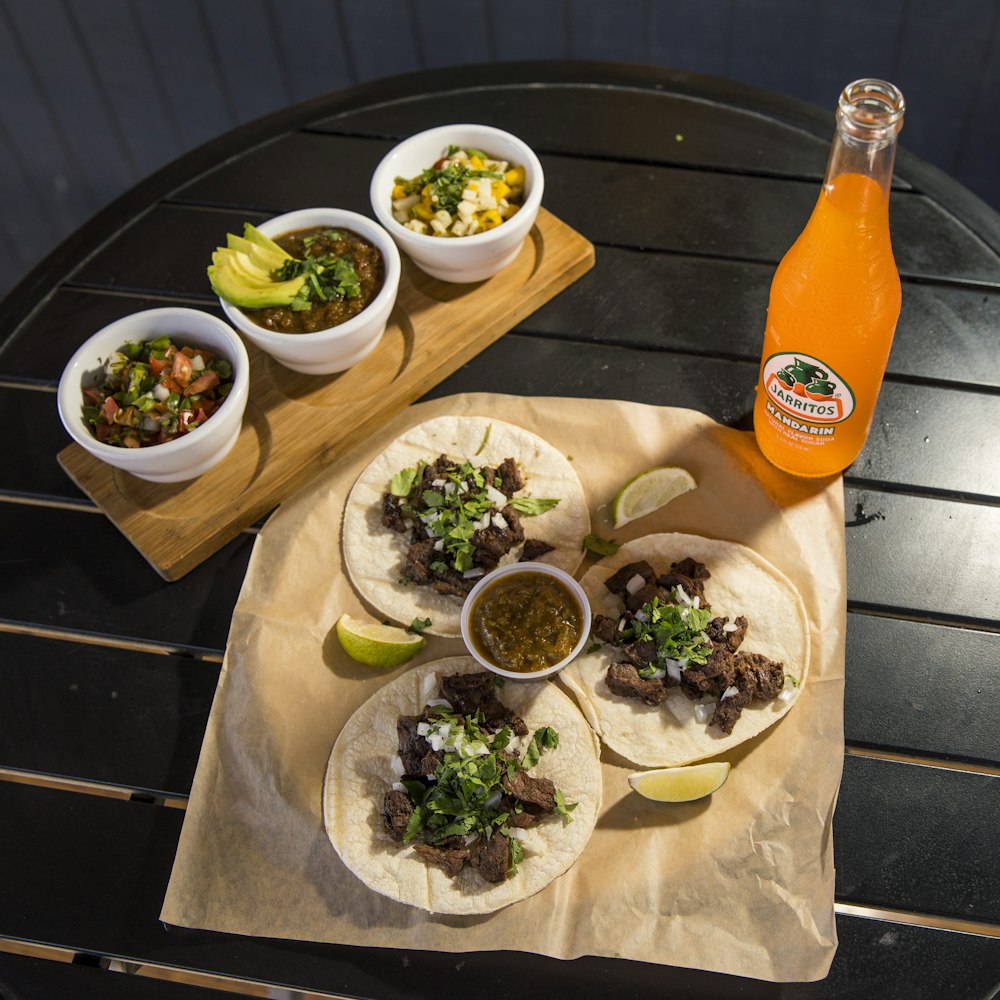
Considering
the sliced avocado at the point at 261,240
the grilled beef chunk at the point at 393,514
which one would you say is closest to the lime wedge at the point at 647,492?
the grilled beef chunk at the point at 393,514

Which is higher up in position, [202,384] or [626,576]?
[202,384]

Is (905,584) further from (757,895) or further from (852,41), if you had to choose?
(852,41)

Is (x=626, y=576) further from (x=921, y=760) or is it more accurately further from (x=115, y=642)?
(x=115, y=642)

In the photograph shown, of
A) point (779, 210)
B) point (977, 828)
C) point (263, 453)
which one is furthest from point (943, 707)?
point (263, 453)

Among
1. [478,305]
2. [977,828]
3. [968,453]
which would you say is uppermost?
[478,305]

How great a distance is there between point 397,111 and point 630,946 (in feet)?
8.65

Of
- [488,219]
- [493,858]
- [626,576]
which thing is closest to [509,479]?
[626,576]

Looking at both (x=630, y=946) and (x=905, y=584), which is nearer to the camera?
(x=630, y=946)

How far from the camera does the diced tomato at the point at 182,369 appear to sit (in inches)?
104

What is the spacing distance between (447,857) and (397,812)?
0.15 meters

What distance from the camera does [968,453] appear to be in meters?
2.73

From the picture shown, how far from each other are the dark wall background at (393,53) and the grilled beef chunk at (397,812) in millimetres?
3397

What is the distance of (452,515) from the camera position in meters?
2.62

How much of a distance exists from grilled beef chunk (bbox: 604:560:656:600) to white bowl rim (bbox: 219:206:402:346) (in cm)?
93
